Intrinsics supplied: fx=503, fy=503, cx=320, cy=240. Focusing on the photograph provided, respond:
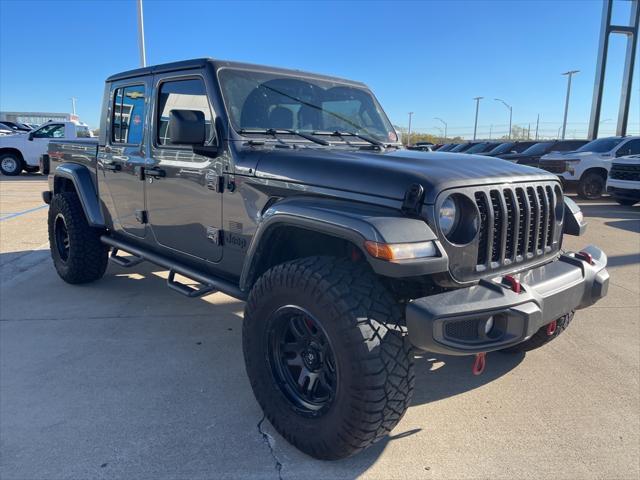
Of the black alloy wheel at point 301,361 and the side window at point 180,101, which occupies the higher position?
the side window at point 180,101

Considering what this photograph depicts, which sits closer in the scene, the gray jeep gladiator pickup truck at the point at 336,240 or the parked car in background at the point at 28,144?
the gray jeep gladiator pickup truck at the point at 336,240

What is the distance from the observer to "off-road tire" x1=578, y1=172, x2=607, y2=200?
43.3ft

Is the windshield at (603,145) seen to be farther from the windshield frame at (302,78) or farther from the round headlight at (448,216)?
the round headlight at (448,216)

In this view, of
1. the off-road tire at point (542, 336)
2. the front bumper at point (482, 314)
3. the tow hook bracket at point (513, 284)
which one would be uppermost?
the tow hook bracket at point (513, 284)

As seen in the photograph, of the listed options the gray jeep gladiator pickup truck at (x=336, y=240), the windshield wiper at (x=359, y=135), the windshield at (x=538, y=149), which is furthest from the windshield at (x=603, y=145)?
the windshield wiper at (x=359, y=135)

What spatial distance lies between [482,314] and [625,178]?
11.4m

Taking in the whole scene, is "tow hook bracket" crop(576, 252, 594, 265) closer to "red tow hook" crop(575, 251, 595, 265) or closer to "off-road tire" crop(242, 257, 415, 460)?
"red tow hook" crop(575, 251, 595, 265)

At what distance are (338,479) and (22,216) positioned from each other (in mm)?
9056

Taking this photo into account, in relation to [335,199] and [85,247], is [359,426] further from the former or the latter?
[85,247]

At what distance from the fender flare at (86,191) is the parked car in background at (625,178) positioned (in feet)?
36.6

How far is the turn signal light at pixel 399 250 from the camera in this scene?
211 cm

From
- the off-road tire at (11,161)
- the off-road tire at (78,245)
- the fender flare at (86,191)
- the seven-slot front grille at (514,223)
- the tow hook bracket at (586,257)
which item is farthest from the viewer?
the off-road tire at (11,161)

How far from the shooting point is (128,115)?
4.25 meters

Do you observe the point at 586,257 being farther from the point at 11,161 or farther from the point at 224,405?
the point at 11,161
